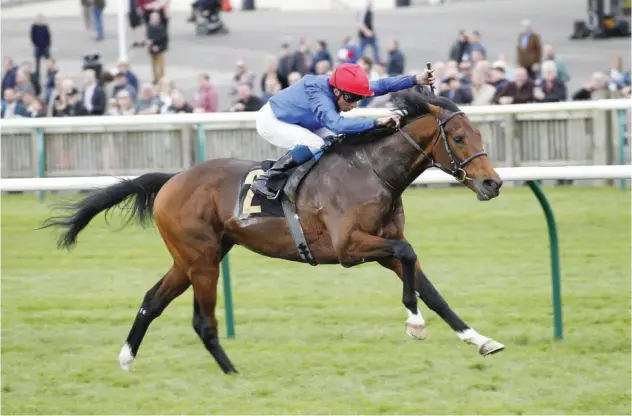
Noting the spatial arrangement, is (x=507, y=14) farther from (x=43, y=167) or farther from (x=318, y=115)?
(x=318, y=115)

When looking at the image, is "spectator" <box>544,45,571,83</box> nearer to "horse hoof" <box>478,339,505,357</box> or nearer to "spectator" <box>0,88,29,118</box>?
"spectator" <box>0,88,29,118</box>

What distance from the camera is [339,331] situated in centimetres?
848

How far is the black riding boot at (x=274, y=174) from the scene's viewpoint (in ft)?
22.4

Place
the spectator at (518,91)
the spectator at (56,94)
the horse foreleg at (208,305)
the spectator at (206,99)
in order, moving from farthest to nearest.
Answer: the spectator at (56,94), the spectator at (206,99), the spectator at (518,91), the horse foreleg at (208,305)

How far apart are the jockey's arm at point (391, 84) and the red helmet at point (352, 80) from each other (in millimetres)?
175

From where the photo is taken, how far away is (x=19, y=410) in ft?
22.3

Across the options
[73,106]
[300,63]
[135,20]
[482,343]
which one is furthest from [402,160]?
[135,20]

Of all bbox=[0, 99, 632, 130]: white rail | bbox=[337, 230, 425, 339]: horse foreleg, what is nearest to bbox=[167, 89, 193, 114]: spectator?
Answer: bbox=[0, 99, 632, 130]: white rail

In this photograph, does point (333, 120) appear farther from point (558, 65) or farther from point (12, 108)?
point (12, 108)

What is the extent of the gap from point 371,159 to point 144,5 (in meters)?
15.9

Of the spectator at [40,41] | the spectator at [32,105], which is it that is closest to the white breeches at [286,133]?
the spectator at [32,105]

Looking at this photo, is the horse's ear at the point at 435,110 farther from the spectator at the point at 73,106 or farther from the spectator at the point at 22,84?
the spectator at the point at 22,84

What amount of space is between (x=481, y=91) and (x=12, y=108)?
6229mm

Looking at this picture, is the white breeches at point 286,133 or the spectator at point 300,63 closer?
the white breeches at point 286,133
